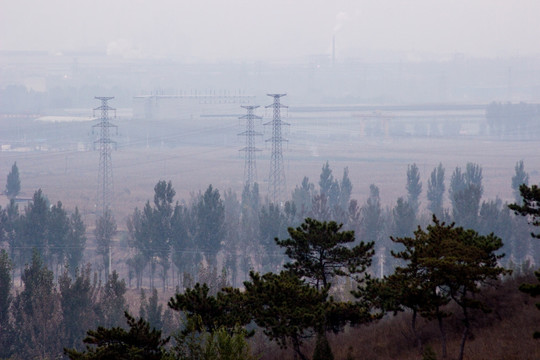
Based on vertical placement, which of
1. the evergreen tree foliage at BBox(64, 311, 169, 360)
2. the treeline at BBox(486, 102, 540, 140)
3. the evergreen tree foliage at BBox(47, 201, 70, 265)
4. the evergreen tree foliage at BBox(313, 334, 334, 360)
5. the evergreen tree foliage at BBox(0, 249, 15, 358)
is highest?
the treeline at BBox(486, 102, 540, 140)

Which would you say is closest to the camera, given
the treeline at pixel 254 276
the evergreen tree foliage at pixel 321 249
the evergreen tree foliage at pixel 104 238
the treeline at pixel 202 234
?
the treeline at pixel 254 276

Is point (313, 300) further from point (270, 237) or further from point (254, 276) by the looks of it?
point (270, 237)

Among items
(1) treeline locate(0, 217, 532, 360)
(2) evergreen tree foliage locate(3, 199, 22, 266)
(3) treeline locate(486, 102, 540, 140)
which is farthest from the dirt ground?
(1) treeline locate(0, 217, 532, 360)

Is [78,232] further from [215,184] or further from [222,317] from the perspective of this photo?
[215,184]

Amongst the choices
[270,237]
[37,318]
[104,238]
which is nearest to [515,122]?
[270,237]

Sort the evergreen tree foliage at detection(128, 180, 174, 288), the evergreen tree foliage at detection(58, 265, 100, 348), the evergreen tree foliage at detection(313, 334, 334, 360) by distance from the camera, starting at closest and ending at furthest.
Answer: the evergreen tree foliage at detection(313, 334, 334, 360)
the evergreen tree foliage at detection(58, 265, 100, 348)
the evergreen tree foliage at detection(128, 180, 174, 288)

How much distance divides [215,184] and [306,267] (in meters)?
118

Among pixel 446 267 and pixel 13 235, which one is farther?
pixel 13 235

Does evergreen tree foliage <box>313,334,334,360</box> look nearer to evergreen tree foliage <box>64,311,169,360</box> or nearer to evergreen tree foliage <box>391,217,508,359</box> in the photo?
evergreen tree foliage <box>391,217,508,359</box>

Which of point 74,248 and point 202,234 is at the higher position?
point 202,234

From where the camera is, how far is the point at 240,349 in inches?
533

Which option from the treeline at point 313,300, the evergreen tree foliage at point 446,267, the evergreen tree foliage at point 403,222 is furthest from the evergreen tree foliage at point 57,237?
the evergreen tree foliage at point 446,267

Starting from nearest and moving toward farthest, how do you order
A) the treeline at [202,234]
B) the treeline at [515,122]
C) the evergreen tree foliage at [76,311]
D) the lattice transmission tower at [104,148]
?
the evergreen tree foliage at [76,311]
the treeline at [202,234]
the lattice transmission tower at [104,148]
the treeline at [515,122]

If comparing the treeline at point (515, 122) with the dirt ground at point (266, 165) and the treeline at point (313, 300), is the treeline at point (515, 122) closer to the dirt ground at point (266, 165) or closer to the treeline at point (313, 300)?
the dirt ground at point (266, 165)
